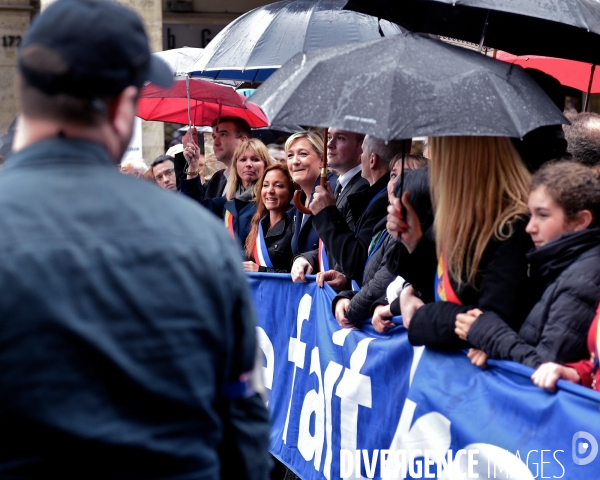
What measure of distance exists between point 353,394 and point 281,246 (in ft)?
6.69

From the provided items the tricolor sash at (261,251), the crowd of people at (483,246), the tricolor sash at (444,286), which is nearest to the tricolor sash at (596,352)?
the crowd of people at (483,246)

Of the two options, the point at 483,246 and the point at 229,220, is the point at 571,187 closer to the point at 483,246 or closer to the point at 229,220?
the point at 483,246

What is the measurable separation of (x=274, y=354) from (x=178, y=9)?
14977 mm

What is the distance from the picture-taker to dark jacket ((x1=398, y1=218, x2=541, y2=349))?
11.4 ft

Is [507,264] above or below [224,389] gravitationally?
below

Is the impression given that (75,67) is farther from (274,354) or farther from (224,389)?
(274,354)

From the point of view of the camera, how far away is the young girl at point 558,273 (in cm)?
317

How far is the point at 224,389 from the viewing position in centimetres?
188

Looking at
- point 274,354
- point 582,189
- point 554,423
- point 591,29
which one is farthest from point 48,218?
point 274,354

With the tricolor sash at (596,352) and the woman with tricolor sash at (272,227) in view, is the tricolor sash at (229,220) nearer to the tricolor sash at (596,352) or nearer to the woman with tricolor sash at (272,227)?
the woman with tricolor sash at (272,227)

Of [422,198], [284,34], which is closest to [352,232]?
[422,198]

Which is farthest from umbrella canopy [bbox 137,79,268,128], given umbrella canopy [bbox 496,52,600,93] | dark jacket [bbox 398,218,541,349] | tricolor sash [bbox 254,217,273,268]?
dark jacket [bbox 398,218,541,349]

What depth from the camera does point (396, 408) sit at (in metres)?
4.05

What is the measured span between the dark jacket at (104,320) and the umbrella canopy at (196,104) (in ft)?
20.4
